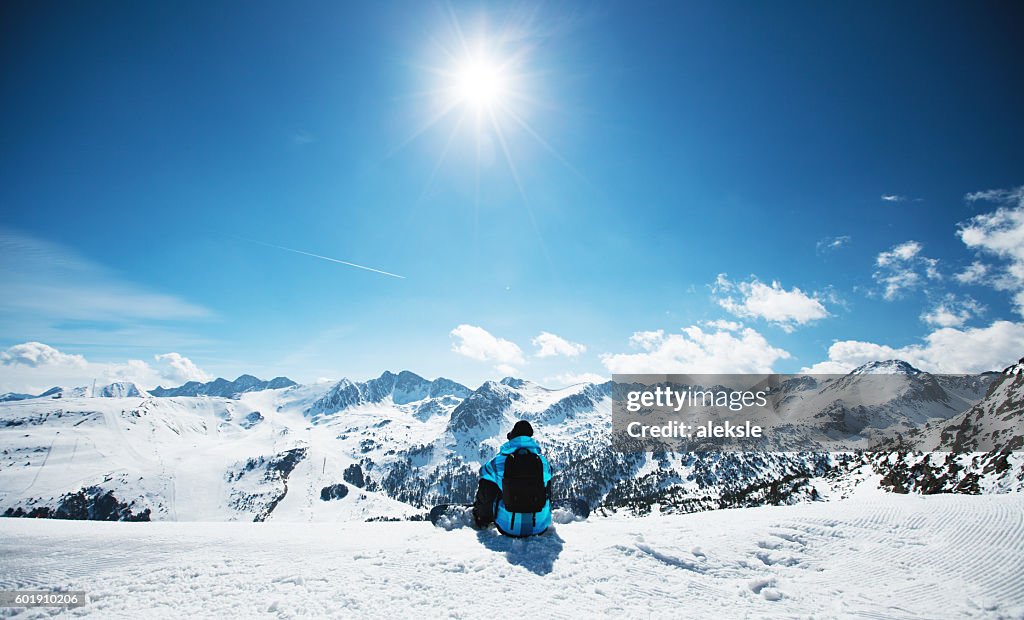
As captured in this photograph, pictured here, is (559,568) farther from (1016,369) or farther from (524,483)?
A: (1016,369)

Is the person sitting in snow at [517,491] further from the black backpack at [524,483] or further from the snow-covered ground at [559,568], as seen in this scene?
the snow-covered ground at [559,568]

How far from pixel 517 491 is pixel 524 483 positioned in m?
0.22

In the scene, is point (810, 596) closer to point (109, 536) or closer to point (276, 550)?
point (276, 550)

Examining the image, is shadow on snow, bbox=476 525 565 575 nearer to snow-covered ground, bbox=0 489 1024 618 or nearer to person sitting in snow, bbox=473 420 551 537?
snow-covered ground, bbox=0 489 1024 618

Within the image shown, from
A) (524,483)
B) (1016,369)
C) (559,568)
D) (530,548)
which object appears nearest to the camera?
(559,568)

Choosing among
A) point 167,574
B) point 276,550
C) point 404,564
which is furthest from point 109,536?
point 404,564

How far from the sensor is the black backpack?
323 inches

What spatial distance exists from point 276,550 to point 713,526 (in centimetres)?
905

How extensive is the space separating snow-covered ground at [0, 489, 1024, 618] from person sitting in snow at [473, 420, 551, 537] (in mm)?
323

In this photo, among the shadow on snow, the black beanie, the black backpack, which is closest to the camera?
the shadow on snow

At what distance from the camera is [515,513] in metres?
8.27

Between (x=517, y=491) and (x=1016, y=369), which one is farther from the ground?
(x=1016, y=369)

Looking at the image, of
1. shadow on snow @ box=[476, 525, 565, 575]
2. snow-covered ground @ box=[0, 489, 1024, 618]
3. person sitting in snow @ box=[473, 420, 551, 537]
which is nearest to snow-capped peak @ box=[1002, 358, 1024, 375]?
snow-covered ground @ box=[0, 489, 1024, 618]

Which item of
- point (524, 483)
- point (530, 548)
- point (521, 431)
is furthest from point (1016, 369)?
point (530, 548)
